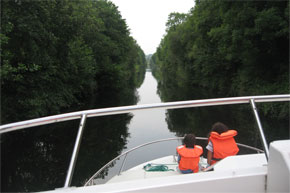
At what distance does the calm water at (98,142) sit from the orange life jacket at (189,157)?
135 inches

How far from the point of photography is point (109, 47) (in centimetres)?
2492

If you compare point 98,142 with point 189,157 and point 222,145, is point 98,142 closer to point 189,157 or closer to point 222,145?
point 189,157

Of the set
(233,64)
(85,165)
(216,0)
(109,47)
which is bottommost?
(85,165)

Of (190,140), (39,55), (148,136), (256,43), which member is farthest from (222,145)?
(256,43)

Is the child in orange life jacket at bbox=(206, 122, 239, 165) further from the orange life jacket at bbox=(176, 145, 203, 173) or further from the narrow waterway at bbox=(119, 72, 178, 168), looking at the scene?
the narrow waterway at bbox=(119, 72, 178, 168)

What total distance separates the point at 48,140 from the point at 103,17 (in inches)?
803

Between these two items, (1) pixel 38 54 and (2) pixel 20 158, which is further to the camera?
(1) pixel 38 54

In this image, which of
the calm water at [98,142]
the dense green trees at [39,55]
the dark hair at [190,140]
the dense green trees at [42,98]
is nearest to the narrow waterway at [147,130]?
the calm water at [98,142]

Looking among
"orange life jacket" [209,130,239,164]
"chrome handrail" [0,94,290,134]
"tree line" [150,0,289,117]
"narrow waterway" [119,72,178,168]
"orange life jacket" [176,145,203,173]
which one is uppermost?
"tree line" [150,0,289,117]

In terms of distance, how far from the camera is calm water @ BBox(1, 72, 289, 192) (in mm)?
7266

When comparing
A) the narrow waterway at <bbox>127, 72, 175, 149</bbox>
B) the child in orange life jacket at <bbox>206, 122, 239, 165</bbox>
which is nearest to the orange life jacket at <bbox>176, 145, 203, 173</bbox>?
the child in orange life jacket at <bbox>206, 122, 239, 165</bbox>

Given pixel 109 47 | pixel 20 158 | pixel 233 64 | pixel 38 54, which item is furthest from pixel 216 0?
pixel 20 158

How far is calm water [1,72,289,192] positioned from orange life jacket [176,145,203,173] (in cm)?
343

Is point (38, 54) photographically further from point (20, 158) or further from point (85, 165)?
point (85, 165)
